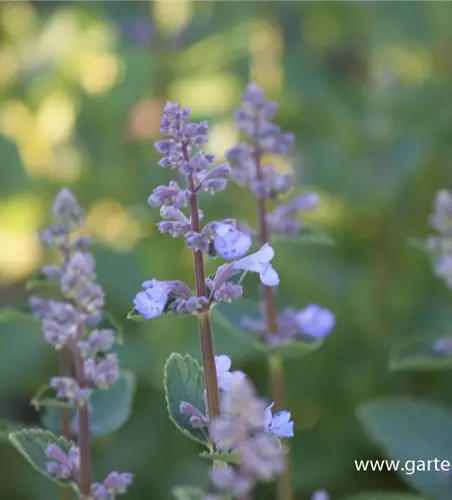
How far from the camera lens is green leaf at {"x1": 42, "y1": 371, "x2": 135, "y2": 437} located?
1.68 metres

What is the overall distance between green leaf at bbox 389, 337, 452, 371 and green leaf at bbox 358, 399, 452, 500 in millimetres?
176

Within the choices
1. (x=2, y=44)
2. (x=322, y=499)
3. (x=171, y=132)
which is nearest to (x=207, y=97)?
(x=2, y=44)

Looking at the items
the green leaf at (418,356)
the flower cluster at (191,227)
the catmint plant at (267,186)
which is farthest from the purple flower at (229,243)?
the green leaf at (418,356)

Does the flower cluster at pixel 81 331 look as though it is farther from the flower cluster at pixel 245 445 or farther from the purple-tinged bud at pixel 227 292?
the flower cluster at pixel 245 445

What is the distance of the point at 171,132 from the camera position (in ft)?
4.00

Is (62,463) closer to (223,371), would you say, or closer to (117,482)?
(117,482)

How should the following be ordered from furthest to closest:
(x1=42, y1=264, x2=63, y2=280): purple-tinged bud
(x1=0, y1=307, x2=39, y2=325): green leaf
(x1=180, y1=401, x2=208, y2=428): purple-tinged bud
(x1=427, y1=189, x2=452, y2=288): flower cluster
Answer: (x1=427, y1=189, x2=452, y2=288): flower cluster
(x1=0, y1=307, x2=39, y2=325): green leaf
(x1=42, y1=264, x2=63, y2=280): purple-tinged bud
(x1=180, y1=401, x2=208, y2=428): purple-tinged bud

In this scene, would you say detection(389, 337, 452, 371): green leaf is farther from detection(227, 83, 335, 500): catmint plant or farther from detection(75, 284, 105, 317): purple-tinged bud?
detection(75, 284, 105, 317): purple-tinged bud

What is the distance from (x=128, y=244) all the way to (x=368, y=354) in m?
1.21

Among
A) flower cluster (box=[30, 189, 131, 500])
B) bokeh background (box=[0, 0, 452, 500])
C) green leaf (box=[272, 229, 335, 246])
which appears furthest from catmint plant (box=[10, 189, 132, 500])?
bokeh background (box=[0, 0, 452, 500])

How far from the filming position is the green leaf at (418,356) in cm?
183

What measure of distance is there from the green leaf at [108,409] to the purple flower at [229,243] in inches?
24.2

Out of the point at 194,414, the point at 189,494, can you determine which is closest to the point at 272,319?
the point at 194,414

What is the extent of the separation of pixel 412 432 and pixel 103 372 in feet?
3.34
